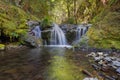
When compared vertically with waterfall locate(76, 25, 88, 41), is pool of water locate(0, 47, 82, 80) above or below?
below

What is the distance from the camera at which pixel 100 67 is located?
7277 mm

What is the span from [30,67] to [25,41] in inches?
275

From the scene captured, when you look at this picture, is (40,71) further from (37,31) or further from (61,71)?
(37,31)

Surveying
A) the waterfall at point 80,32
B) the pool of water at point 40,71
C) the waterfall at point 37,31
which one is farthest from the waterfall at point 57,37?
the pool of water at point 40,71

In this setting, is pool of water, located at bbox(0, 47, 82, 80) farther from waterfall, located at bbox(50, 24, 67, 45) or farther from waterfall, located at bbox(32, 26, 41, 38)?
waterfall, located at bbox(32, 26, 41, 38)

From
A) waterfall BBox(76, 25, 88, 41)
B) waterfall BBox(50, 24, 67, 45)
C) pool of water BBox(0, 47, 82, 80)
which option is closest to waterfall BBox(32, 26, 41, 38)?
waterfall BBox(50, 24, 67, 45)

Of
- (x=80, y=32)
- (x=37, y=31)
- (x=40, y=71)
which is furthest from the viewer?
(x=80, y=32)

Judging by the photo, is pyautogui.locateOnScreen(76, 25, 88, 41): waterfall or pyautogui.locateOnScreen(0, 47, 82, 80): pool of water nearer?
pyautogui.locateOnScreen(0, 47, 82, 80): pool of water

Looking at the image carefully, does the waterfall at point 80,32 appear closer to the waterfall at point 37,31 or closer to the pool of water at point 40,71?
the waterfall at point 37,31

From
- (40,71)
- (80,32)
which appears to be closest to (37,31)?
(80,32)

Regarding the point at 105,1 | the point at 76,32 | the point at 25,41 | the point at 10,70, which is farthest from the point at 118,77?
the point at 105,1

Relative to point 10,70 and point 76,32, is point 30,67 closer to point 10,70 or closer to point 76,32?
point 10,70

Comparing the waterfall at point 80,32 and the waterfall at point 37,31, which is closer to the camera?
the waterfall at point 37,31

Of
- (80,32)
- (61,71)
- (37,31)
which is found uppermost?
(37,31)
